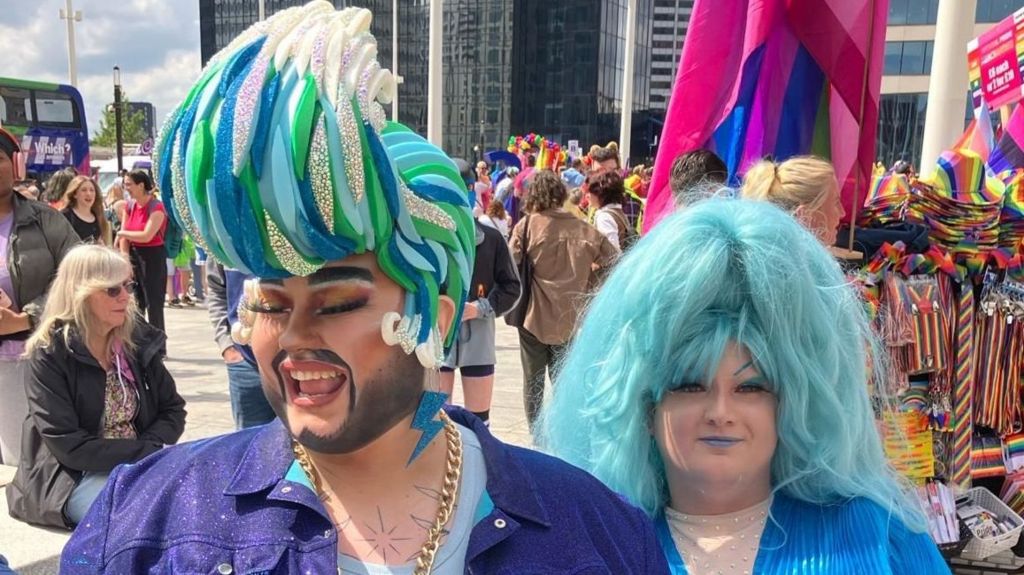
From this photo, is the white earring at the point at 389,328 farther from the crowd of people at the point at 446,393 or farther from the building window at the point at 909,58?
the building window at the point at 909,58

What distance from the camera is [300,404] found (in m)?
1.03

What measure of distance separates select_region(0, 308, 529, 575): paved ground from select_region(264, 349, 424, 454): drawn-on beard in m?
2.66

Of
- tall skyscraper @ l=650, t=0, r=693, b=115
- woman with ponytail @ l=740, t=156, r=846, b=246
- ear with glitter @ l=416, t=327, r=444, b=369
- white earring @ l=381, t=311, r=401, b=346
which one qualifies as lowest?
ear with glitter @ l=416, t=327, r=444, b=369

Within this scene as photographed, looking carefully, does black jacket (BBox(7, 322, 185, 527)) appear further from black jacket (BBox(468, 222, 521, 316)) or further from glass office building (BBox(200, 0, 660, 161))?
glass office building (BBox(200, 0, 660, 161))

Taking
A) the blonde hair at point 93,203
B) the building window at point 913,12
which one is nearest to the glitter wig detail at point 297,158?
the blonde hair at point 93,203

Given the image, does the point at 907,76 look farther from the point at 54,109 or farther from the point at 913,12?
the point at 54,109

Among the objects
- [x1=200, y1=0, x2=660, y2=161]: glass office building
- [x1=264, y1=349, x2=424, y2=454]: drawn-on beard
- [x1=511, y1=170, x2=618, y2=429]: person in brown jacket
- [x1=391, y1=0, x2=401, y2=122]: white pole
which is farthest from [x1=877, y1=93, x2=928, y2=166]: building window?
[x1=264, y1=349, x2=424, y2=454]: drawn-on beard

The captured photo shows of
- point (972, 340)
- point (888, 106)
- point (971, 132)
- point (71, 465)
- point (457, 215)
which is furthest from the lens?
point (888, 106)

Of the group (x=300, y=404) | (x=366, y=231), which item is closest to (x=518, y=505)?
(x=300, y=404)

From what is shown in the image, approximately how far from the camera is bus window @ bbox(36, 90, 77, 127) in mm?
16344

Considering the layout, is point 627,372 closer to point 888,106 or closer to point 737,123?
point 737,123

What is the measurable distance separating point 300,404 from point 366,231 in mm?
250

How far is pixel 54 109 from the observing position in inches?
653

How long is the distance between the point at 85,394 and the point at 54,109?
16.0 meters
